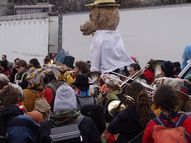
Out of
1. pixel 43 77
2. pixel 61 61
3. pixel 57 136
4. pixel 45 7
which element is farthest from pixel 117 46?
pixel 45 7

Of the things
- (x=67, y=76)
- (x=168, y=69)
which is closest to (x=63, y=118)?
(x=168, y=69)

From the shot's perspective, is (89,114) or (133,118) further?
(89,114)

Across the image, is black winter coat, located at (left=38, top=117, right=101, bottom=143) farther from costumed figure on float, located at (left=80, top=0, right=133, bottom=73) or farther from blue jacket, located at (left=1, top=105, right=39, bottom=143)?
costumed figure on float, located at (left=80, top=0, right=133, bottom=73)

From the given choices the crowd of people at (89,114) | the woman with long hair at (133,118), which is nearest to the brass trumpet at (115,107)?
the crowd of people at (89,114)

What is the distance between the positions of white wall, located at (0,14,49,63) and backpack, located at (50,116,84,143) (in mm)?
21915

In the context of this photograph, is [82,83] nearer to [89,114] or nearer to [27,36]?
Result: [89,114]

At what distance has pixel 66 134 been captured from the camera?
17.9 feet

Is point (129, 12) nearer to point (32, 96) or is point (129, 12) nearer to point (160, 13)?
point (160, 13)

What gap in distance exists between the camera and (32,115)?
21.4 ft

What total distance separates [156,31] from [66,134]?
16.8 metres

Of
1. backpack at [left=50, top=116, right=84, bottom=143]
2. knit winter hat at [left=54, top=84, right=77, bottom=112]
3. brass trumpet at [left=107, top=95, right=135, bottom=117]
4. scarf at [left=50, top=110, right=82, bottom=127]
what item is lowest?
brass trumpet at [left=107, top=95, right=135, bottom=117]

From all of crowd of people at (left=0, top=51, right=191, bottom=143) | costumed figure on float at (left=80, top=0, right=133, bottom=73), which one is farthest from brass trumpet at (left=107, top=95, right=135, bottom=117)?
costumed figure on float at (left=80, top=0, right=133, bottom=73)

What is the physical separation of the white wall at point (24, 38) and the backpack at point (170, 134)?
22255 millimetres

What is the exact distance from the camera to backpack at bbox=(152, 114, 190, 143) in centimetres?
518
